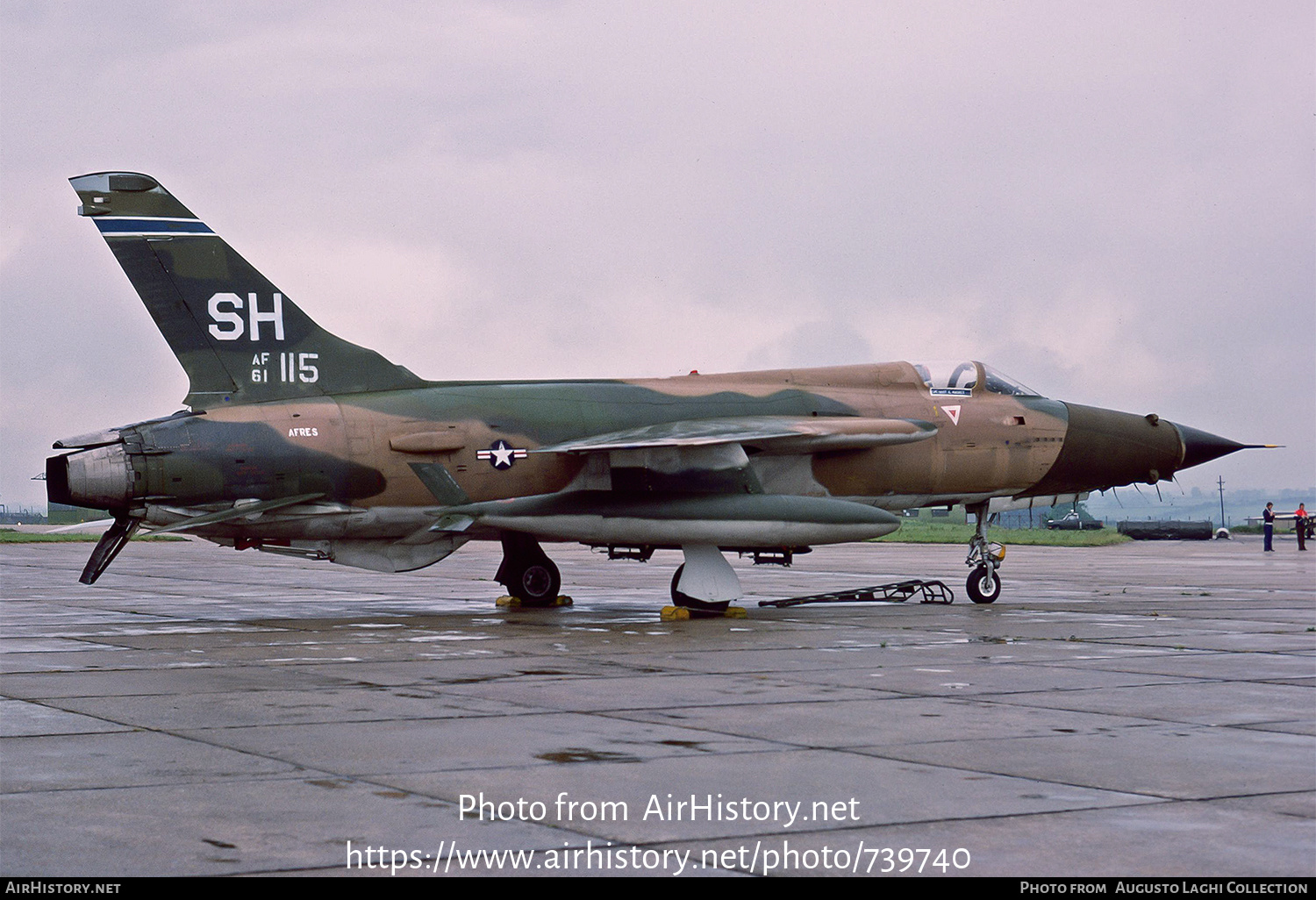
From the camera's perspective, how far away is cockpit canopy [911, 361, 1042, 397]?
17.9 m

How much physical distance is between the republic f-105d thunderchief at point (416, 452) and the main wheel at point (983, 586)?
154cm

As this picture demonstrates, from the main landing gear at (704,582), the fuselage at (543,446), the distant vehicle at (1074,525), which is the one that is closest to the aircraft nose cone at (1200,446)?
the fuselage at (543,446)

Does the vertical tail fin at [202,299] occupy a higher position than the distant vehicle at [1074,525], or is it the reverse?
the vertical tail fin at [202,299]

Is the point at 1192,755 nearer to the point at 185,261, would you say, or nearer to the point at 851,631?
the point at 851,631

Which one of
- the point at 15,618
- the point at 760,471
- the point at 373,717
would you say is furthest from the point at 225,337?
the point at 373,717

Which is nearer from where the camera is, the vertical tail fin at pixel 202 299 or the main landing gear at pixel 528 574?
the vertical tail fin at pixel 202 299

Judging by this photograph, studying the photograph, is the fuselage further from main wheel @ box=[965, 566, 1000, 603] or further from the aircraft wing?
main wheel @ box=[965, 566, 1000, 603]

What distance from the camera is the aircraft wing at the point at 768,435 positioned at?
15.4 metres

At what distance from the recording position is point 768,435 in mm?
15531

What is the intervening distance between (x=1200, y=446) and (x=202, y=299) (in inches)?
527

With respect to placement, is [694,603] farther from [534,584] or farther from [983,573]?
[983,573]


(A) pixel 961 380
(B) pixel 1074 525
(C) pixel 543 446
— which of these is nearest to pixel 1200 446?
(A) pixel 961 380

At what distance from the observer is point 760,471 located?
16.9 m

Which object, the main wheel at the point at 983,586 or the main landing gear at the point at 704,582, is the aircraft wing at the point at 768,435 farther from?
the main wheel at the point at 983,586
